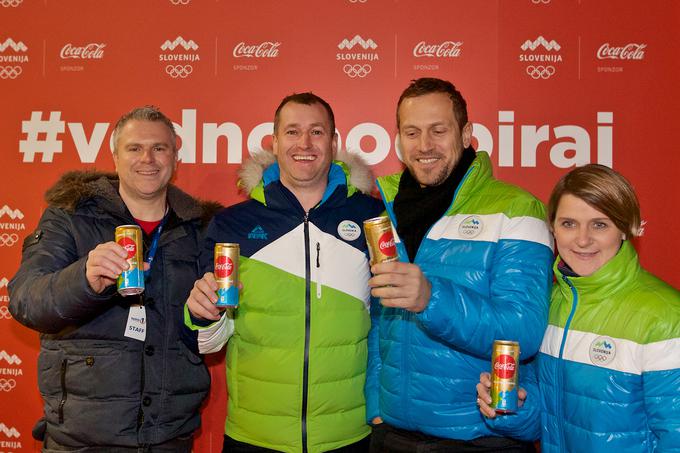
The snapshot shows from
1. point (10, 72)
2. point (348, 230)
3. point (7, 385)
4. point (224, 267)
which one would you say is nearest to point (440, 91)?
point (348, 230)

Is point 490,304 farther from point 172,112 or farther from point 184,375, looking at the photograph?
point 172,112

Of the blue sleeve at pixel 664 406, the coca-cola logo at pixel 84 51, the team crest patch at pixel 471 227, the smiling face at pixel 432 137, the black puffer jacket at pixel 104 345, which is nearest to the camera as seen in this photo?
the blue sleeve at pixel 664 406

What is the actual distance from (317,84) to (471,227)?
60.1 inches

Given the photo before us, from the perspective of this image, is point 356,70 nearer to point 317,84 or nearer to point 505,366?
point 317,84

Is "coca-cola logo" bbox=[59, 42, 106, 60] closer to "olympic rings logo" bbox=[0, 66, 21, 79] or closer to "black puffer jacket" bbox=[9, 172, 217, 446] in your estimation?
"olympic rings logo" bbox=[0, 66, 21, 79]

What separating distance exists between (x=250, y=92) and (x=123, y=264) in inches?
61.8

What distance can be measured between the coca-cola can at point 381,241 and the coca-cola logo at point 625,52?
2097mm

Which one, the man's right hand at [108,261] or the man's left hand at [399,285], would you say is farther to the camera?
the man's right hand at [108,261]

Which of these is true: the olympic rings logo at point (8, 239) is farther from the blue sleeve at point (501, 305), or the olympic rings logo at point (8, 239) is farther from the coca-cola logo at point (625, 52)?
the coca-cola logo at point (625, 52)

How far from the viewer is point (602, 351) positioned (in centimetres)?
172

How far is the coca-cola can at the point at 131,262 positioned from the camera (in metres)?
1.91

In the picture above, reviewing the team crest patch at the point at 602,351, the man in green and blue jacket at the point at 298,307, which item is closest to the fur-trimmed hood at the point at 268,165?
the man in green and blue jacket at the point at 298,307

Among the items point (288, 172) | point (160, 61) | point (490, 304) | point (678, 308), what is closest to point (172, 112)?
point (160, 61)

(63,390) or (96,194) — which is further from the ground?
(96,194)
